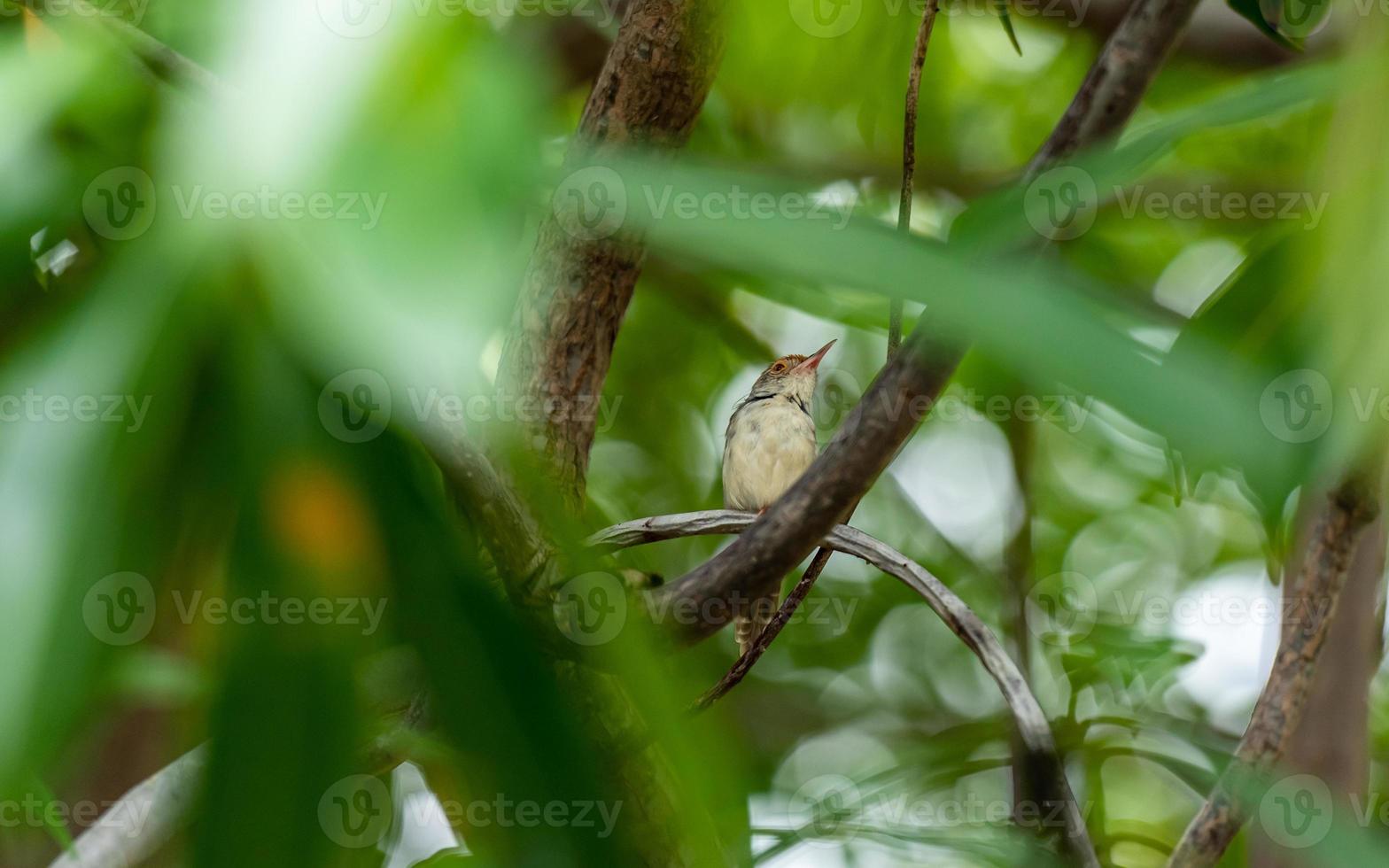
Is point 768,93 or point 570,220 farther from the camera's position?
point 768,93

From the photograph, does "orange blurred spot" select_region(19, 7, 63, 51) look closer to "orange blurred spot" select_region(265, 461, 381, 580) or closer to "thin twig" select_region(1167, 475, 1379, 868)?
"orange blurred spot" select_region(265, 461, 381, 580)

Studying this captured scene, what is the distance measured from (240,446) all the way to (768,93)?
2602 millimetres

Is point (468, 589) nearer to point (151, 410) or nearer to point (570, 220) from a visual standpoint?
point (151, 410)

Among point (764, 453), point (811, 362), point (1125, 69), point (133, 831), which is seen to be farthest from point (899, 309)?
point (811, 362)

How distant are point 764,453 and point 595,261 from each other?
0.79 meters

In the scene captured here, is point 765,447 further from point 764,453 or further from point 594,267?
point 594,267

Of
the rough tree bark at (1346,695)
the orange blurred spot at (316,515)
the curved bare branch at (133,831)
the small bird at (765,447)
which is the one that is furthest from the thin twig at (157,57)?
the rough tree bark at (1346,695)

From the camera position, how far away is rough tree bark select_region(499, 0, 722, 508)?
1.53 meters

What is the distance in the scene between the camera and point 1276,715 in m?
1.36

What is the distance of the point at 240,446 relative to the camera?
22.1 inches

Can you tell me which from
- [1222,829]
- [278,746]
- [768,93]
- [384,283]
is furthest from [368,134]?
[768,93]


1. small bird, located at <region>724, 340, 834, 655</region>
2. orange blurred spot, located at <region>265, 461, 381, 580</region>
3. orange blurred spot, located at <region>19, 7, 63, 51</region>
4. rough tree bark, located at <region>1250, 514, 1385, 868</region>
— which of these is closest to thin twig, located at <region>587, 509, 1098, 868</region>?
orange blurred spot, located at <region>265, 461, 381, 580</region>

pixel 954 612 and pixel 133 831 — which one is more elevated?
pixel 954 612

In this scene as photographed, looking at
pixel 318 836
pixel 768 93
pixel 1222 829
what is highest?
pixel 768 93
